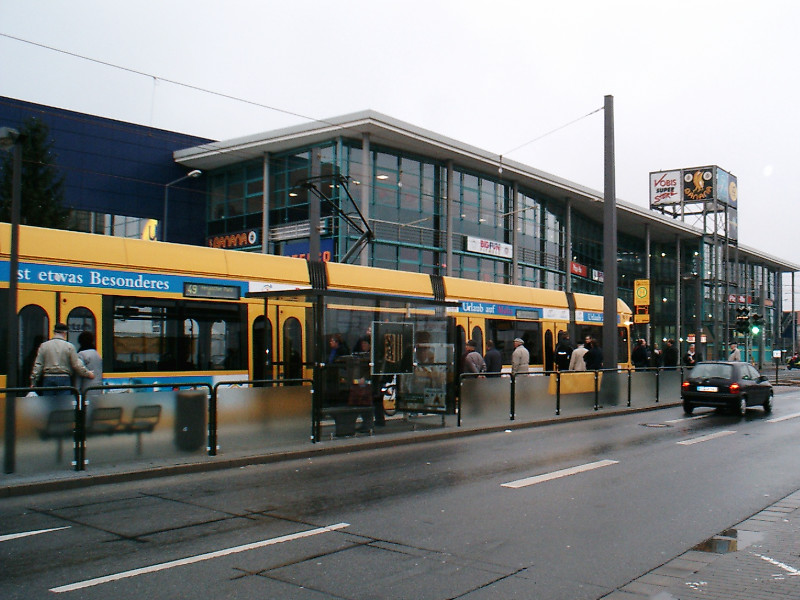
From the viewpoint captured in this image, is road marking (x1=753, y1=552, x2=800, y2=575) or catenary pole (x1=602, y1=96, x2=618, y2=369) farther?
catenary pole (x1=602, y1=96, x2=618, y2=369)

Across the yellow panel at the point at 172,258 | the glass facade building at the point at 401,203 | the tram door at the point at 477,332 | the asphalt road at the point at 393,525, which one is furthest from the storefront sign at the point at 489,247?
the asphalt road at the point at 393,525

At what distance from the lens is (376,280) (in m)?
18.0

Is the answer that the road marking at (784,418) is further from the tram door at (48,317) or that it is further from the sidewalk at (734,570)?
the tram door at (48,317)

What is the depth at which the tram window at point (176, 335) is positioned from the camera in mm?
13211

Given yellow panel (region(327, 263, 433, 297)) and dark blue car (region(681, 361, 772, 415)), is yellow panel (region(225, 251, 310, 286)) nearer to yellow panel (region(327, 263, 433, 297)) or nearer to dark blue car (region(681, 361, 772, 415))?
yellow panel (region(327, 263, 433, 297))

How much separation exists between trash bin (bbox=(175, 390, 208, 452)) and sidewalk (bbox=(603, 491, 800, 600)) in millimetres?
7403

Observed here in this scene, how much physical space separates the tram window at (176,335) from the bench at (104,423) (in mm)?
2420

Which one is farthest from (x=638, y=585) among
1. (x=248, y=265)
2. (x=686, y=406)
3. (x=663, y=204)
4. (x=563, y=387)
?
(x=663, y=204)

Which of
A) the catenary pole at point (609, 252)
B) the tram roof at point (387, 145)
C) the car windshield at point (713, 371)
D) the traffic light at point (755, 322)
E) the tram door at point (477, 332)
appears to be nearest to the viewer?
the car windshield at point (713, 371)

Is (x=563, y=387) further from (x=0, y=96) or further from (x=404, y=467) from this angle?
(x=0, y=96)

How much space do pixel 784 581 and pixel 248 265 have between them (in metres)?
11.6

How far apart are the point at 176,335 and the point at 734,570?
34.3ft

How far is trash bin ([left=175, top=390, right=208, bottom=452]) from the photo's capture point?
11.4 m

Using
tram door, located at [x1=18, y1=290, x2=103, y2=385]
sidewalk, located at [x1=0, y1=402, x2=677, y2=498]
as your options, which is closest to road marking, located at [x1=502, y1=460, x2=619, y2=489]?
sidewalk, located at [x1=0, y1=402, x2=677, y2=498]
